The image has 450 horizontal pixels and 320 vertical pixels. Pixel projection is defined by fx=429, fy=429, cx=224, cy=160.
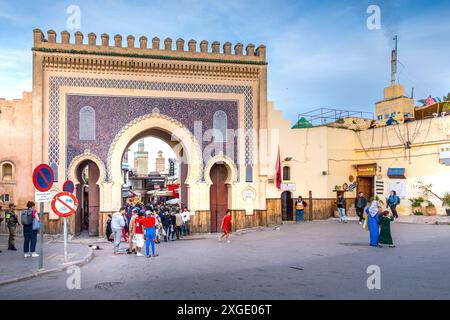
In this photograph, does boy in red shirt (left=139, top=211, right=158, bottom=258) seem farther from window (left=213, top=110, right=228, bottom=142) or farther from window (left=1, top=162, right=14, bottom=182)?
window (left=1, top=162, right=14, bottom=182)

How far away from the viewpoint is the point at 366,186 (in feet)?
81.1

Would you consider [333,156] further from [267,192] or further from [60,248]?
[60,248]

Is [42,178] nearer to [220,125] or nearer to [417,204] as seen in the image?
[220,125]

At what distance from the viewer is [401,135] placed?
2227 cm

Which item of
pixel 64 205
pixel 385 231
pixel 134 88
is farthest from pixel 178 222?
pixel 385 231

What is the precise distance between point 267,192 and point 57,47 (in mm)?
11957

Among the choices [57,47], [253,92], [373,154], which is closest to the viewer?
[57,47]

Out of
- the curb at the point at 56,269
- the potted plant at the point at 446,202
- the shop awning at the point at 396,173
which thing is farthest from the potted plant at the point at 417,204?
the curb at the point at 56,269

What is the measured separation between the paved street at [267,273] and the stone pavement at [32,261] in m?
0.34

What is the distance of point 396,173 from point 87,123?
50.8 feet

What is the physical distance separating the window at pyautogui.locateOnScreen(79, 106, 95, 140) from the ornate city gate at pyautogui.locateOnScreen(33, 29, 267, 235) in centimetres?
4

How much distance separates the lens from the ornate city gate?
1909 centimetres
